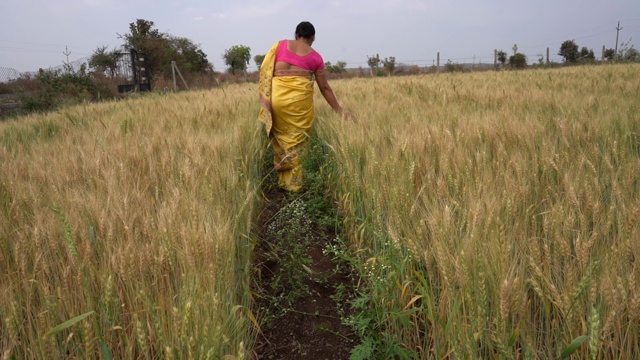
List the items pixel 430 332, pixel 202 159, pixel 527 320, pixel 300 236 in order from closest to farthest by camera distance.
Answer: pixel 527 320 < pixel 430 332 < pixel 202 159 < pixel 300 236

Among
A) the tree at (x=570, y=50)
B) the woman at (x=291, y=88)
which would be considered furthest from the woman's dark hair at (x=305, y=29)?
the tree at (x=570, y=50)

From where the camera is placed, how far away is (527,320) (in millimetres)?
972

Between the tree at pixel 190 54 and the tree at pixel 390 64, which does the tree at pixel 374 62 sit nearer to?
the tree at pixel 390 64

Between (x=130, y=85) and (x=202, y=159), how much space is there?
1516cm

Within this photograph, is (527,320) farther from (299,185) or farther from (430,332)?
(299,185)

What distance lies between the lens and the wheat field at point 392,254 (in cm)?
90

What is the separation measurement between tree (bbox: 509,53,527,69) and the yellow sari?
3066 centimetres

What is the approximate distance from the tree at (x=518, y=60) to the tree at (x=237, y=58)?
67.4ft

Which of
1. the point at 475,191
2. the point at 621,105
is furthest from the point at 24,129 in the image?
the point at 621,105

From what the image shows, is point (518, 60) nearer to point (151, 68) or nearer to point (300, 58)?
point (151, 68)

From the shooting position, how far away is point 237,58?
34312 millimetres

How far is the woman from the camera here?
3.75m

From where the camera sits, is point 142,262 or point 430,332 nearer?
point 142,262

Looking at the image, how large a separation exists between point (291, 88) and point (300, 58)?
301 mm
